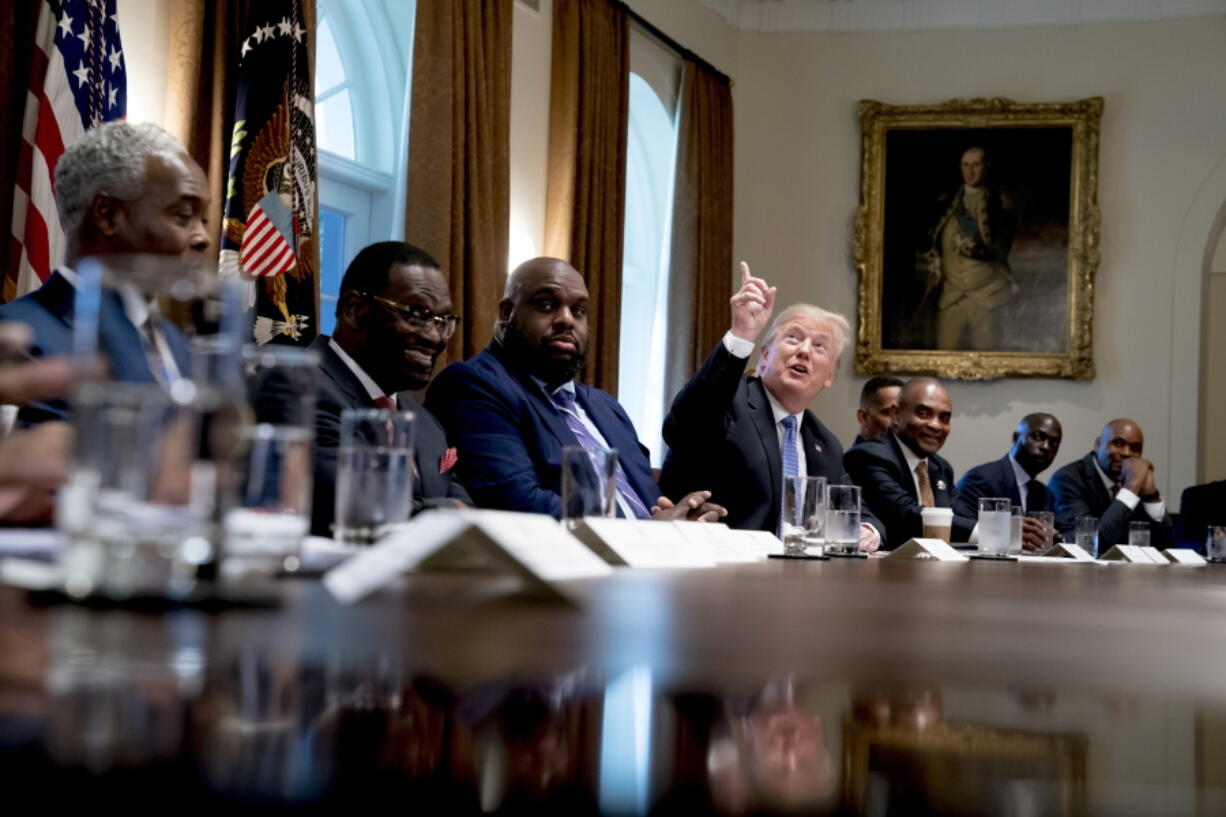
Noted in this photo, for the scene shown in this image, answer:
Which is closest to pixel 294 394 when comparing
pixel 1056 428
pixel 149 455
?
pixel 149 455

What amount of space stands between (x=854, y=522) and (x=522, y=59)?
5344mm

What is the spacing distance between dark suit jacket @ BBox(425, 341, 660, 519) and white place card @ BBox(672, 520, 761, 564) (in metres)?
0.98

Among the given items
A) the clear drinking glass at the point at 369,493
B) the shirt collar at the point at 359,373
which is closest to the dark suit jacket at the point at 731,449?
the shirt collar at the point at 359,373

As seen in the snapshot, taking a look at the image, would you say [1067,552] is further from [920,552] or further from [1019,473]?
[1019,473]

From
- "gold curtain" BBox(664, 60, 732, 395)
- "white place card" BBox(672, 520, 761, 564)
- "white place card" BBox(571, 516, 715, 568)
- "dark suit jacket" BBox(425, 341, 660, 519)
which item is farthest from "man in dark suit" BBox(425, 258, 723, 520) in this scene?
"gold curtain" BBox(664, 60, 732, 395)

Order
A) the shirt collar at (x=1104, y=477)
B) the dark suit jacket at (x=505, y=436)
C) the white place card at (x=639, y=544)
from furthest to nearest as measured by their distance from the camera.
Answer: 1. the shirt collar at (x=1104, y=477)
2. the dark suit jacket at (x=505, y=436)
3. the white place card at (x=639, y=544)

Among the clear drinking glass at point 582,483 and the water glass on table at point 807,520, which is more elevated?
the clear drinking glass at point 582,483

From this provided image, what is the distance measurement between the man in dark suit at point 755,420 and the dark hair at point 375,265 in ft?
3.18

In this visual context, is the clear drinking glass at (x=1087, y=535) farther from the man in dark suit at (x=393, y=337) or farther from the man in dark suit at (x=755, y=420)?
the man in dark suit at (x=393, y=337)

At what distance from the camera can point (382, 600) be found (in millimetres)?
1104

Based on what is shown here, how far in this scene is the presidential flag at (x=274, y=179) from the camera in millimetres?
5215

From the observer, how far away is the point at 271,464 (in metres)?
1.04

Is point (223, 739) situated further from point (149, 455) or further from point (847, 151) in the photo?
point (847, 151)

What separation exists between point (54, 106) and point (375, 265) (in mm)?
1246
